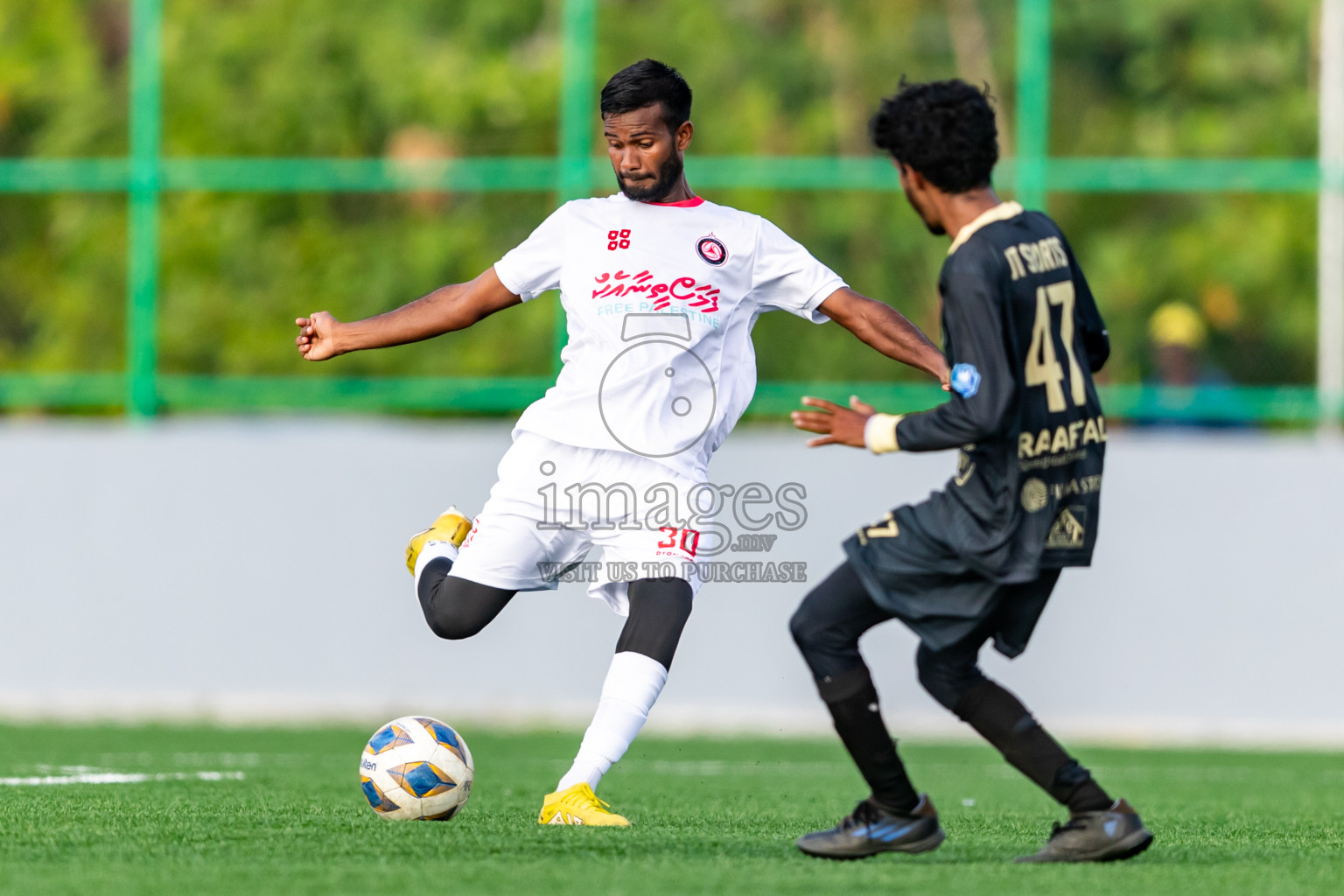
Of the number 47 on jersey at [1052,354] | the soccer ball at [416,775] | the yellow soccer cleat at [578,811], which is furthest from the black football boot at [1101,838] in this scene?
the soccer ball at [416,775]

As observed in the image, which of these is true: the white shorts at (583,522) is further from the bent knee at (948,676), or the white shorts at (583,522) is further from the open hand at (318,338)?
the bent knee at (948,676)

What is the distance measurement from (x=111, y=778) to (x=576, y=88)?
18.8 feet

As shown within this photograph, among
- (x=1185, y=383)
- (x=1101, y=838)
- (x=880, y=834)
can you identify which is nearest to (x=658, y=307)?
(x=880, y=834)

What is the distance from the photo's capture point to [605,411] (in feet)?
18.6

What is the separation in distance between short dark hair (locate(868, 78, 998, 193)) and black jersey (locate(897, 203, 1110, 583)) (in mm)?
126

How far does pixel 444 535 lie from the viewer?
640cm

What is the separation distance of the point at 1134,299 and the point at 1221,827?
30.5ft

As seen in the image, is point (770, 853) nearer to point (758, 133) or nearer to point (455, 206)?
point (455, 206)

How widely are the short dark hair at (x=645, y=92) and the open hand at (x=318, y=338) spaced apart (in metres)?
1.06

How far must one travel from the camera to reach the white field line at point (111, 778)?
6.59 metres

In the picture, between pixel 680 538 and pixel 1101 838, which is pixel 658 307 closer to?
pixel 680 538

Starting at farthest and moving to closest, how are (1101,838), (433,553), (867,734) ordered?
1. (433,553)
2. (867,734)
3. (1101,838)

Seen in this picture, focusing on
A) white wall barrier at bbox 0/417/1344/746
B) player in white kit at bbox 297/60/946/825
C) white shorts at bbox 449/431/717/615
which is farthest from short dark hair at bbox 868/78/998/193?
white wall barrier at bbox 0/417/1344/746

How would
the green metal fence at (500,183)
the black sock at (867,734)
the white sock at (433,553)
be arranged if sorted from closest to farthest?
1. the black sock at (867,734)
2. the white sock at (433,553)
3. the green metal fence at (500,183)
